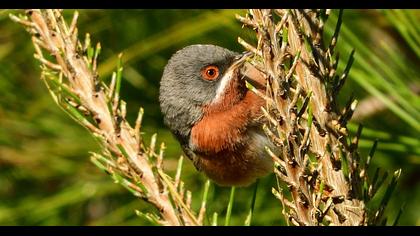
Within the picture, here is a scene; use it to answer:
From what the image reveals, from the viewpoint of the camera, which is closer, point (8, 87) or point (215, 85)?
point (215, 85)

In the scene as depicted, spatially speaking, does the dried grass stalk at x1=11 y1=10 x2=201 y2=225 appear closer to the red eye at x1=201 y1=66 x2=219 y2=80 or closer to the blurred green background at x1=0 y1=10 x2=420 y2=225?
the blurred green background at x1=0 y1=10 x2=420 y2=225

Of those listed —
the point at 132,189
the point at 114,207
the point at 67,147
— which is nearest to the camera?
the point at 132,189

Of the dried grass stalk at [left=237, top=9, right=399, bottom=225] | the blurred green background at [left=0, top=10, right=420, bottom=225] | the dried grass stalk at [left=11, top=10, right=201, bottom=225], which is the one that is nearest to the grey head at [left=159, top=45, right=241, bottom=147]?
the blurred green background at [left=0, top=10, right=420, bottom=225]

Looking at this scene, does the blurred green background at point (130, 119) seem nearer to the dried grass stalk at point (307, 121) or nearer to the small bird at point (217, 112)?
the small bird at point (217, 112)

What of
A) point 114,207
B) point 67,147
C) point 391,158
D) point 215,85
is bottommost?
point 114,207

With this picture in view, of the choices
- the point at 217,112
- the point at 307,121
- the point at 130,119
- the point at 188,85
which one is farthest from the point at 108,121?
the point at 130,119

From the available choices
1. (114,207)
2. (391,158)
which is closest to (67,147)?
(114,207)

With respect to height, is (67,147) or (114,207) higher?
(67,147)

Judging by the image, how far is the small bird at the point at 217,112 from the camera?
288 cm

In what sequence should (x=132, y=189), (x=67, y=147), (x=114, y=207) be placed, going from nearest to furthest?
(x=132, y=189), (x=67, y=147), (x=114, y=207)

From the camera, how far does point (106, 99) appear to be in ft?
6.02

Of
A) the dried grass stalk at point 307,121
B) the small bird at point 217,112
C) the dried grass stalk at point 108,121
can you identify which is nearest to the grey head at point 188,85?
the small bird at point 217,112

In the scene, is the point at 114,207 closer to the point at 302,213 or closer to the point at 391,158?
the point at 391,158

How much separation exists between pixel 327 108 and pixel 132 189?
53cm
